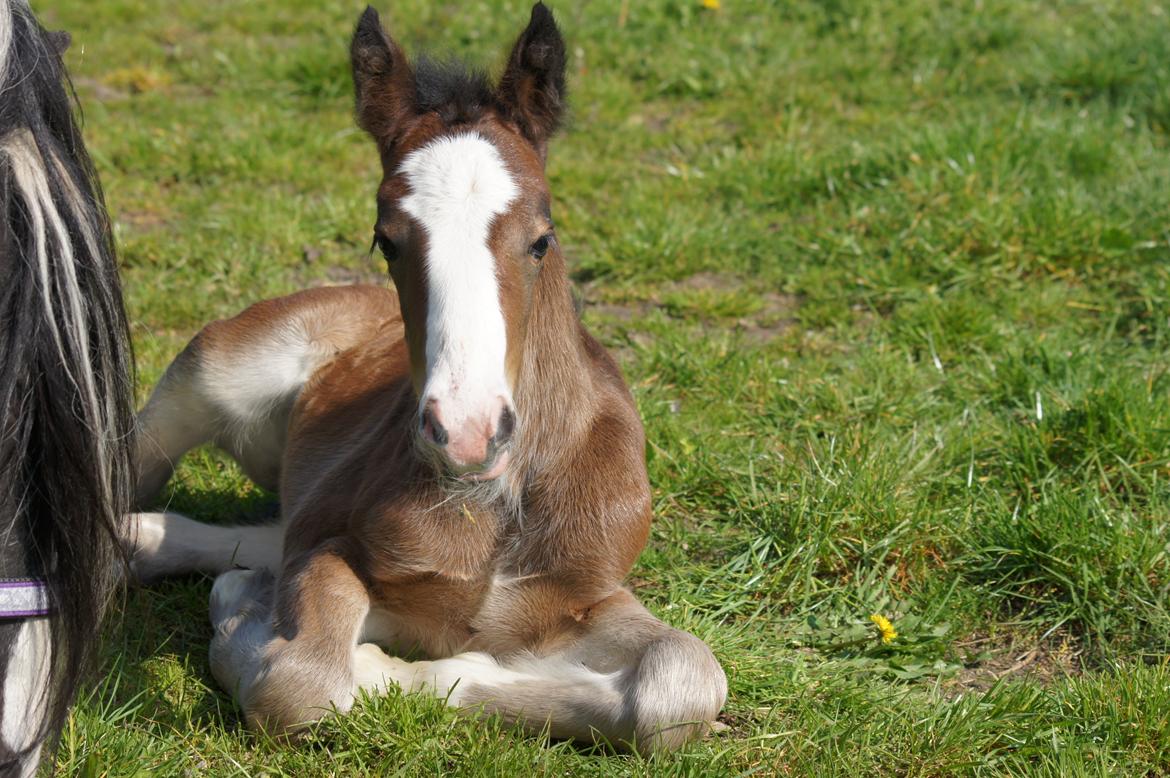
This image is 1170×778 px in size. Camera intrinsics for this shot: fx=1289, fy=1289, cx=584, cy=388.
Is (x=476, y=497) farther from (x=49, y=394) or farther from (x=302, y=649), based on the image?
(x=49, y=394)

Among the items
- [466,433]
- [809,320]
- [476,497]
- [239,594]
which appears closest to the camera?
[466,433]

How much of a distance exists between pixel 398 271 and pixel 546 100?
2.12 ft

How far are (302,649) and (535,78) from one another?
4.90ft

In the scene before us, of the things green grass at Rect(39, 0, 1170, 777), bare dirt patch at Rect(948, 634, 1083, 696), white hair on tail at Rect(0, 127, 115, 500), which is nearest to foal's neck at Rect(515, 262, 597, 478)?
green grass at Rect(39, 0, 1170, 777)

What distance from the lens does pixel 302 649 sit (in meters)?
3.01

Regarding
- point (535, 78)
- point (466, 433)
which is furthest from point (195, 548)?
point (535, 78)

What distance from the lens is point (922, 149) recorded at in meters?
5.95

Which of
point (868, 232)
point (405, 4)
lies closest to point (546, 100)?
point (868, 232)

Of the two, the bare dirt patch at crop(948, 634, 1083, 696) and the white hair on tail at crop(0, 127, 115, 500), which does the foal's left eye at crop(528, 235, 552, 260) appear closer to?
the white hair on tail at crop(0, 127, 115, 500)

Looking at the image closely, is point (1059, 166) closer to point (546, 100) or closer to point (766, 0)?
point (766, 0)

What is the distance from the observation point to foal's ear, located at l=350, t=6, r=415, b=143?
3166mm

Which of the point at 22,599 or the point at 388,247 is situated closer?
the point at 22,599

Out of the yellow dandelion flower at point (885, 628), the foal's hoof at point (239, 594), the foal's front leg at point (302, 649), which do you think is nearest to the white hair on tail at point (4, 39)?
the foal's front leg at point (302, 649)

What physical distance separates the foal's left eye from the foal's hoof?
122 centimetres
